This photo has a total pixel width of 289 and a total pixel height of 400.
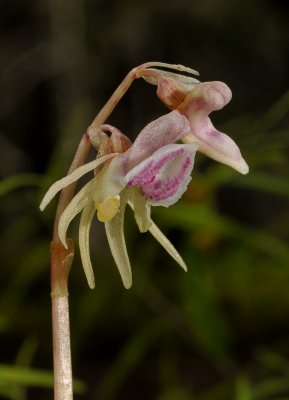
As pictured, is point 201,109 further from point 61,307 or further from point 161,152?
point 61,307

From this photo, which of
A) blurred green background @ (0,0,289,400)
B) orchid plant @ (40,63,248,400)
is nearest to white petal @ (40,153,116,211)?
orchid plant @ (40,63,248,400)

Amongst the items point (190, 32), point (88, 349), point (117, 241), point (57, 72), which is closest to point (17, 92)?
point (57, 72)

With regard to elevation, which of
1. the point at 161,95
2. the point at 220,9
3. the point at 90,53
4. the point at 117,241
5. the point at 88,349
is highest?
the point at 161,95

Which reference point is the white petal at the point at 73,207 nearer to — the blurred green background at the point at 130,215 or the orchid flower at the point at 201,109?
the orchid flower at the point at 201,109

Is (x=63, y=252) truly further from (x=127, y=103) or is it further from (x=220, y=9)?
(x=127, y=103)

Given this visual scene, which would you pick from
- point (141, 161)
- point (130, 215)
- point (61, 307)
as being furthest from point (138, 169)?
point (130, 215)

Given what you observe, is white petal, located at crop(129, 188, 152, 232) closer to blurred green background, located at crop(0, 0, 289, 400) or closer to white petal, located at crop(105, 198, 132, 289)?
white petal, located at crop(105, 198, 132, 289)
